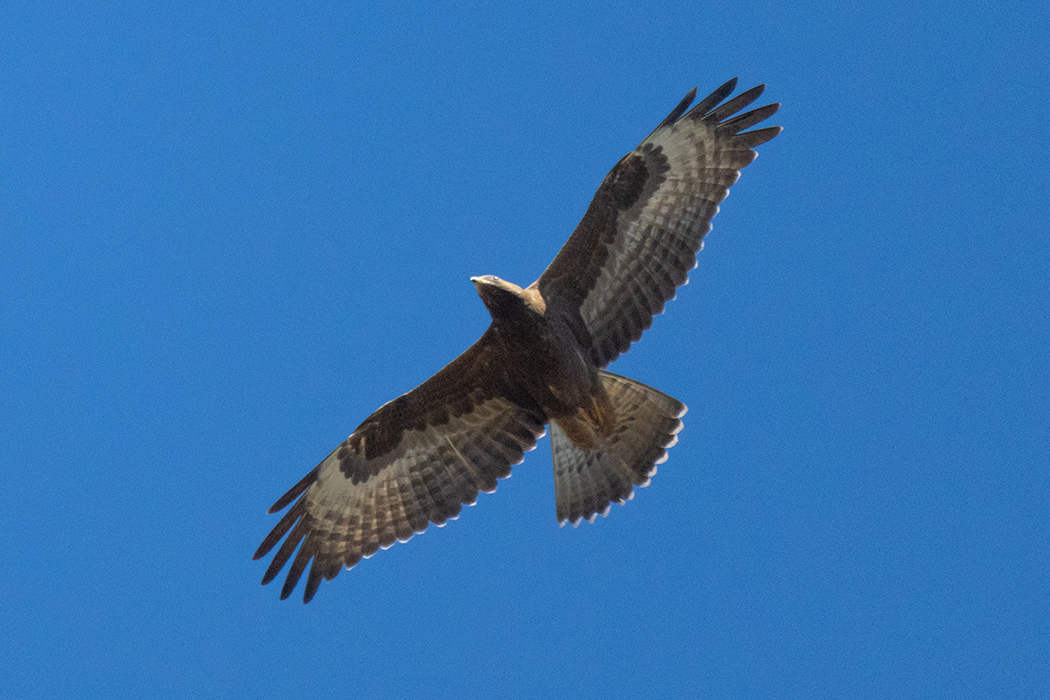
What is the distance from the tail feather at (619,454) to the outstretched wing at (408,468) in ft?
1.23

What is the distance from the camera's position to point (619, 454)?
10031mm

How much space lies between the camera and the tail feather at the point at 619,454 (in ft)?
32.5

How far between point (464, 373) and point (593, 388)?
3.29ft

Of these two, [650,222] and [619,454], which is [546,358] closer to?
[619,454]

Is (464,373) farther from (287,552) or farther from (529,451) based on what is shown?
(287,552)

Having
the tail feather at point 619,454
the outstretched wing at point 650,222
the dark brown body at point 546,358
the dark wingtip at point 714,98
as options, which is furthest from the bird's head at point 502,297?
the dark wingtip at point 714,98

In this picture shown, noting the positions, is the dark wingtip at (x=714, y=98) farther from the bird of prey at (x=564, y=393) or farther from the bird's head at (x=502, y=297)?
the bird's head at (x=502, y=297)

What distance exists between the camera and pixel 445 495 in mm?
10070

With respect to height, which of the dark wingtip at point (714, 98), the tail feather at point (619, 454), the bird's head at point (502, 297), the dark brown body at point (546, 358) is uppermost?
the dark wingtip at point (714, 98)

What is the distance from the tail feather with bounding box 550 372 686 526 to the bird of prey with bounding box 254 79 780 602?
0.01m

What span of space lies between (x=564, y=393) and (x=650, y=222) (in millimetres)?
1403

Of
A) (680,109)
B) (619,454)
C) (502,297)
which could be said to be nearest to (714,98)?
(680,109)

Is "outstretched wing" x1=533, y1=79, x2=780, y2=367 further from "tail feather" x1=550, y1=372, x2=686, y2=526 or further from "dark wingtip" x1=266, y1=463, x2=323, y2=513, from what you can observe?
"dark wingtip" x1=266, y1=463, x2=323, y2=513

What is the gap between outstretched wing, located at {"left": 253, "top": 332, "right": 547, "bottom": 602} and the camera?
32.8 ft
